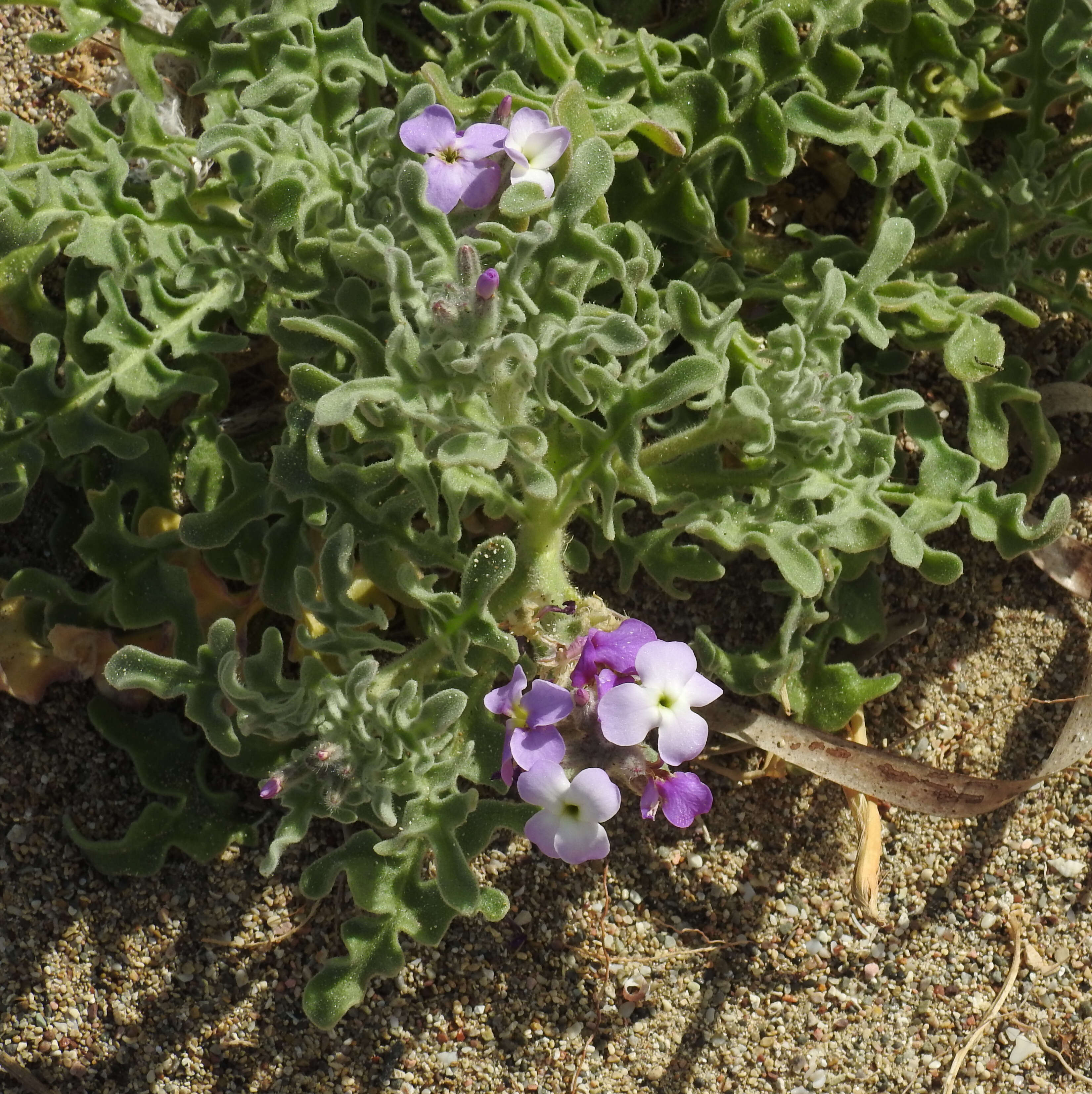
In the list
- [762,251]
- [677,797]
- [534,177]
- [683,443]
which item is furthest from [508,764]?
[762,251]

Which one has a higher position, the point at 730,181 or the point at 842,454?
the point at 730,181

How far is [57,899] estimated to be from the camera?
357cm

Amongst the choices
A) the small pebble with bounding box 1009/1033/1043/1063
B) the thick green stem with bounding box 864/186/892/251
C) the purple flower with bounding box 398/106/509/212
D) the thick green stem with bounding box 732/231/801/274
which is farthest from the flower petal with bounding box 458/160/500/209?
the small pebble with bounding box 1009/1033/1043/1063

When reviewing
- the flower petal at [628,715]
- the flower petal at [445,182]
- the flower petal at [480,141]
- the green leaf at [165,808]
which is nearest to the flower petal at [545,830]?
the flower petal at [628,715]

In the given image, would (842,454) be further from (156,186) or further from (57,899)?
(57,899)

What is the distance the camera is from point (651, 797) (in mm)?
2830

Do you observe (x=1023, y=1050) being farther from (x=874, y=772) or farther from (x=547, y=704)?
(x=547, y=704)

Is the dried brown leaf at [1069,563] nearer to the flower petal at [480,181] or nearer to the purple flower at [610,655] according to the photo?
the purple flower at [610,655]

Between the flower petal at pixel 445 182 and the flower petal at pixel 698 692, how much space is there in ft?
3.79

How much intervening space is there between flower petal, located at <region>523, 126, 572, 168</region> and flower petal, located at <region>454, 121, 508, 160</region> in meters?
0.06

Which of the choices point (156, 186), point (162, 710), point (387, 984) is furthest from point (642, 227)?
point (387, 984)

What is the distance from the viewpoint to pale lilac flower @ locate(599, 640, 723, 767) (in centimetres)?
270

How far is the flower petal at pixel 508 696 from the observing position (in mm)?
2855

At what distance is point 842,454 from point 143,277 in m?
1.75
